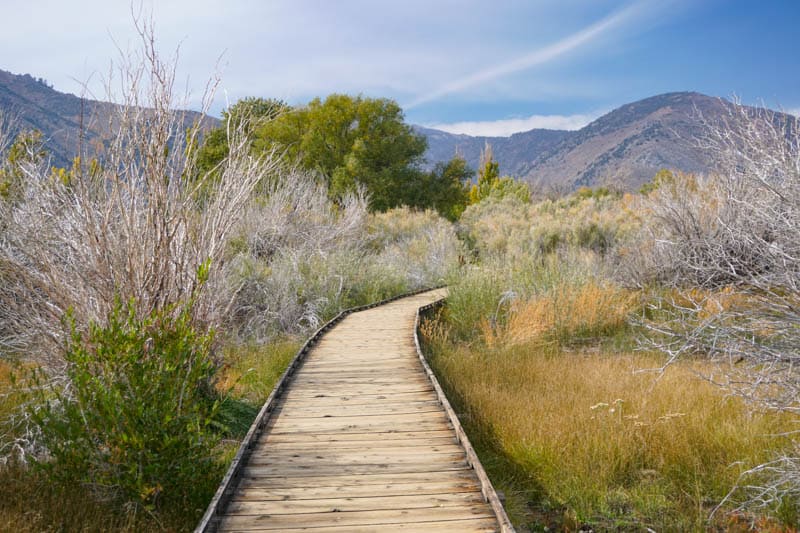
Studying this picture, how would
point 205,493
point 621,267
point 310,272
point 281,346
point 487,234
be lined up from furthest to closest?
point 487,234, point 621,267, point 310,272, point 281,346, point 205,493

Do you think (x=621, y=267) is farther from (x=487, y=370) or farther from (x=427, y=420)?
(x=427, y=420)

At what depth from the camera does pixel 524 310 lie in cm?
986

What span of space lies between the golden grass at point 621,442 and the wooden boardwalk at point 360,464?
688mm

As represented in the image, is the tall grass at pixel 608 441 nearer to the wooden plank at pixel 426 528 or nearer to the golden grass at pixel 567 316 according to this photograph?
the wooden plank at pixel 426 528

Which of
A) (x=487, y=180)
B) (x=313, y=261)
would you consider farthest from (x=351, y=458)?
(x=487, y=180)

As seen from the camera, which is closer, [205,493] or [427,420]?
[205,493]

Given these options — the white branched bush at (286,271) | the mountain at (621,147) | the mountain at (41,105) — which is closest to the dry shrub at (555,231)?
the white branched bush at (286,271)

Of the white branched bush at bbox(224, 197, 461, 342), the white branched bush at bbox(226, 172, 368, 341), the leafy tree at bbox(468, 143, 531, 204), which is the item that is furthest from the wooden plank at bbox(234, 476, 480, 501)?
the leafy tree at bbox(468, 143, 531, 204)

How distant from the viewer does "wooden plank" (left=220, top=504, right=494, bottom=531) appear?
3545 millimetres

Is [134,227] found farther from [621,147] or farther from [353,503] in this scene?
[621,147]

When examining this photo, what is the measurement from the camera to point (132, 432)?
3.93 metres

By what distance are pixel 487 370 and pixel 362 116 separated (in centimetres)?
3056

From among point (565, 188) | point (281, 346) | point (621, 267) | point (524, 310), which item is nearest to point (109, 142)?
point (281, 346)

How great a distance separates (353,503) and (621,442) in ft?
8.67
